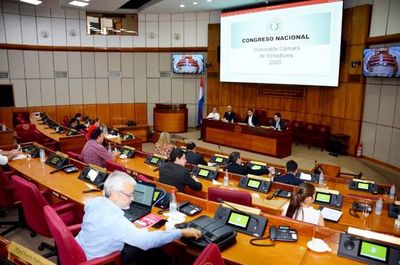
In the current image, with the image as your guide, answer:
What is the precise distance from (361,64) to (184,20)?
6.71 m

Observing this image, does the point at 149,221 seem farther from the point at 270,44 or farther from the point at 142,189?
the point at 270,44

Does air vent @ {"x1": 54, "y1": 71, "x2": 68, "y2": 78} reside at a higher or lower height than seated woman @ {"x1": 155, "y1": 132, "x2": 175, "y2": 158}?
higher

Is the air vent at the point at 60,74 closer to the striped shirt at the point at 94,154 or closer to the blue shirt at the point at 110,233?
the striped shirt at the point at 94,154

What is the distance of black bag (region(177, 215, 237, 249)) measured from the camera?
2.42 metres

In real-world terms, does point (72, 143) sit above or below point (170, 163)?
below

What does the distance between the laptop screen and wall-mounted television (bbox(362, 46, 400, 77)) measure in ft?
21.6

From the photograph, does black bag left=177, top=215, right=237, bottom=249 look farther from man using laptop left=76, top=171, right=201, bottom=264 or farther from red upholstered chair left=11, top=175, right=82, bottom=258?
red upholstered chair left=11, top=175, right=82, bottom=258

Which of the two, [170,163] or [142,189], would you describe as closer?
[142,189]

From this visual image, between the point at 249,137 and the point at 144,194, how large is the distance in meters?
6.12

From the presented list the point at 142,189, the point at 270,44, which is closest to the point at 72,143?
the point at 142,189

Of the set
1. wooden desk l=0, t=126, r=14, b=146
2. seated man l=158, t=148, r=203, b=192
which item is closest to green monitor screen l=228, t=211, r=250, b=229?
seated man l=158, t=148, r=203, b=192

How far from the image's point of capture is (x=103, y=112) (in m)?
12.6

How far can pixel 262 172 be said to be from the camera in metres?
5.11

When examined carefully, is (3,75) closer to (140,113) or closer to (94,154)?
(140,113)
